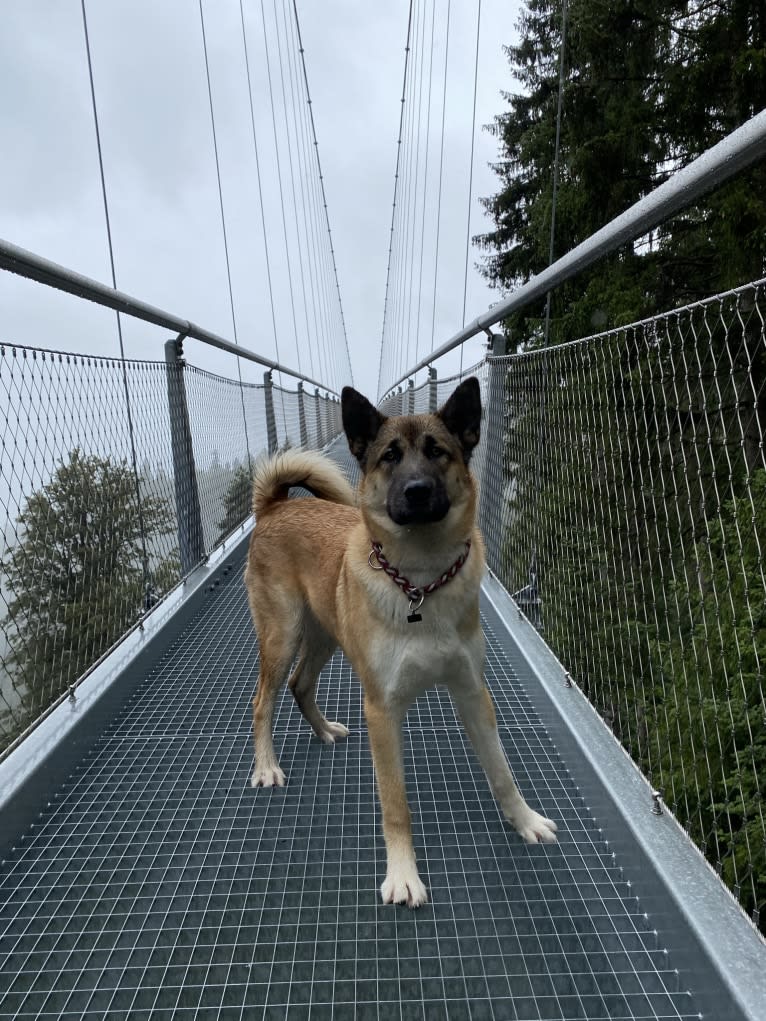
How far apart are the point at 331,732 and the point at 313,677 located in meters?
0.19

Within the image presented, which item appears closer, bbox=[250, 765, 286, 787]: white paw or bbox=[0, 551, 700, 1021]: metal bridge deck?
bbox=[0, 551, 700, 1021]: metal bridge deck

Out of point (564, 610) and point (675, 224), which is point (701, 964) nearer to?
point (564, 610)

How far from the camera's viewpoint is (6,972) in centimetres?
Result: 129

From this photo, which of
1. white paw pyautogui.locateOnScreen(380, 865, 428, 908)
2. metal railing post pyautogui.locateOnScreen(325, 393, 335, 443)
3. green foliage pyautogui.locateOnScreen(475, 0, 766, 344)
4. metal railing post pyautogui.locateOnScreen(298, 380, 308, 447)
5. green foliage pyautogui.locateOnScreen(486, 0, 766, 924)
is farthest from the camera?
metal railing post pyautogui.locateOnScreen(325, 393, 335, 443)

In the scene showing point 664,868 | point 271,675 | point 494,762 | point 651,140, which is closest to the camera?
point 664,868

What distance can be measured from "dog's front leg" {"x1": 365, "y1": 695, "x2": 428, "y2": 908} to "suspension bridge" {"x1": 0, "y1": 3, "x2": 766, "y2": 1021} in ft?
0.16

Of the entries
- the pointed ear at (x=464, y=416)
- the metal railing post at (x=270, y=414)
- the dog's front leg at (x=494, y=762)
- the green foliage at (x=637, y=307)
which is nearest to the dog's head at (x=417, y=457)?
the pointed ear at (x=464, y=416)

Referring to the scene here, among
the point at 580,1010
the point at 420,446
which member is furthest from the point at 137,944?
the point at 420,446

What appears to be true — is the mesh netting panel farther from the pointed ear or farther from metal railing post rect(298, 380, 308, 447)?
metal railing post rect(298, 380, 308, 447)

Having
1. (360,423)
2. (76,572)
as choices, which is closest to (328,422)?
(76,572)

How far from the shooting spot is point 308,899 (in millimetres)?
1462

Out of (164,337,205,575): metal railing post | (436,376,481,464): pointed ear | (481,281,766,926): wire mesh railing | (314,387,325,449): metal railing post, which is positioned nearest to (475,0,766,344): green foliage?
(481,281,766,926): wire mesh railing

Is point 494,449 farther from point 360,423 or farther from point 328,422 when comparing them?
point 328,422

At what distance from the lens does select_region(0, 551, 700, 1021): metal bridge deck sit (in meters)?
1.23
